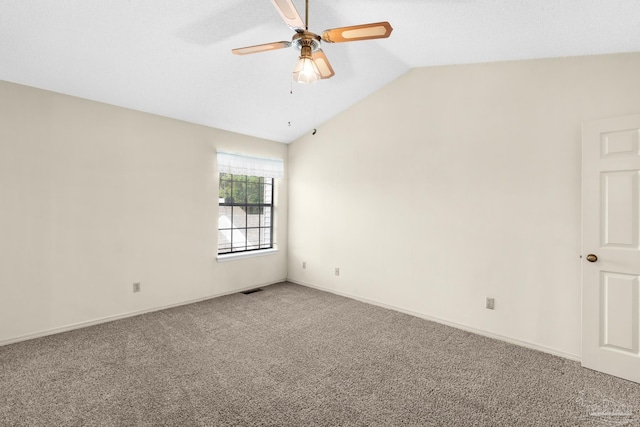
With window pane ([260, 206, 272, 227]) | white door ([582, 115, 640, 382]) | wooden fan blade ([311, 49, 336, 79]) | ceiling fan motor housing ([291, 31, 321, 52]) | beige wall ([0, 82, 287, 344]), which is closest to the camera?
ceiling fan motor housing ([291, 31, 321, 52])

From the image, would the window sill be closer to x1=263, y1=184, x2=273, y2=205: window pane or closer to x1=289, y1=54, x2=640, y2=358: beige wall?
x1=263, y1=184, x2=273, y2=205: window pane

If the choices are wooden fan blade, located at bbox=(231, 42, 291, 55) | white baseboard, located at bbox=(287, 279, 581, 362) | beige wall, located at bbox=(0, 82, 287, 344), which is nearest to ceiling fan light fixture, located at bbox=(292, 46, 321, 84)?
wooden fan blade, located at bbox=(231, 42, 291, 55)

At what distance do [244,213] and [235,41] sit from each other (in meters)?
2.68

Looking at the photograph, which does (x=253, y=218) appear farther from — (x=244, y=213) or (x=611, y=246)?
(x=611, y=246)

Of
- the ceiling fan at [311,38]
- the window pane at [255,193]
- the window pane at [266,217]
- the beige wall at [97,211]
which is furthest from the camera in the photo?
the window pane at [266,217]

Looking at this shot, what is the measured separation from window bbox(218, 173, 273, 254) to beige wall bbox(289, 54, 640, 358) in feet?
3.64

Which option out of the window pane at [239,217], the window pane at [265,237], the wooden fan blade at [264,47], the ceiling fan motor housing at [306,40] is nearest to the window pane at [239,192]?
the window pane at [239,217]

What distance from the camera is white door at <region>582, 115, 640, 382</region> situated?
2314 mm

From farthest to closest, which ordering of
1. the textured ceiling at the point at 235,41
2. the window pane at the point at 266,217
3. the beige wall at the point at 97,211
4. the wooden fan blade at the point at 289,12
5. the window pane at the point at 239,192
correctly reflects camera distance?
the window pane at the point at 266,217
the window pane at the point at 239,192
the beige wall at the point at 97,211
the textured ceiling at the point at 235,41
the wooden fan blade at the point at 289,12

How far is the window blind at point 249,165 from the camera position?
170 inches

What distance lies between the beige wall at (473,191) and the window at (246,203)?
106 cm

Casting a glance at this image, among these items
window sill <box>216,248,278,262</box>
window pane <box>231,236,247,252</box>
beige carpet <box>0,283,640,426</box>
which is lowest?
beige carpet <box>0,283,640,426</box>

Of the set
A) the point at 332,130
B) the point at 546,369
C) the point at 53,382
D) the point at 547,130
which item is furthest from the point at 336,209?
the point at 53,382

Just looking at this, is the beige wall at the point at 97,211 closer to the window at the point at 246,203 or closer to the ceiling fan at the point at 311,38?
the window at the point at 246,203
